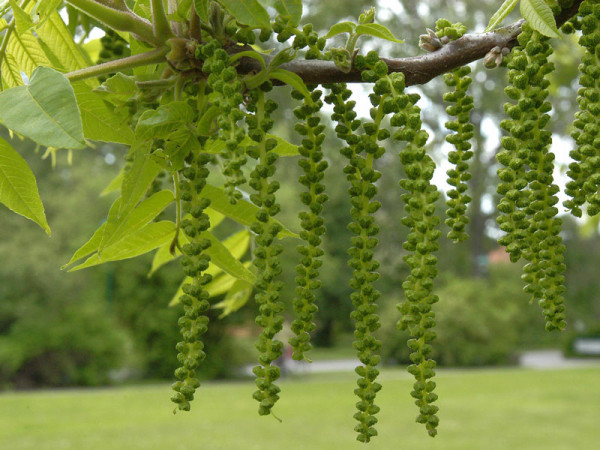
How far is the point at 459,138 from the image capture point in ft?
2.68

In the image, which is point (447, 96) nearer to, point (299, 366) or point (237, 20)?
point (237, 20)

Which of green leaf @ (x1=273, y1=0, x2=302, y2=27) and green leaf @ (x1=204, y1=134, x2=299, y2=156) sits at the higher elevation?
green leaf @ (x1=273, y1=0, x2=302, y2=27)

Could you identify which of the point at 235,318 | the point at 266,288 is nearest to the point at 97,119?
the point at 266,288

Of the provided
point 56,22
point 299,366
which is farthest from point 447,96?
point 299,366

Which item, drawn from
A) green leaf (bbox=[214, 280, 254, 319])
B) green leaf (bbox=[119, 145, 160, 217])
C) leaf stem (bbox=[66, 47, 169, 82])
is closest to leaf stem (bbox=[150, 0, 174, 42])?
leaf stem (bbox=[66, 47, 169, 82])

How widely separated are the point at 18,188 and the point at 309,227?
299 millimetres

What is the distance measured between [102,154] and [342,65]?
22.1m

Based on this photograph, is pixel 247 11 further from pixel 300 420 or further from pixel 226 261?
pixel 300 420

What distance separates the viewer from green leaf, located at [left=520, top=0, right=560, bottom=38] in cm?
69

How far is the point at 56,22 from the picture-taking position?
3.20 ft

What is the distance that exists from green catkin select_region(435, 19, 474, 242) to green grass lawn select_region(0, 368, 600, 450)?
7.72 meters

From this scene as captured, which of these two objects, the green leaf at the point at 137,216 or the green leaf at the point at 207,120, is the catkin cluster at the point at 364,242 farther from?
the green leaf at the point at 137,216

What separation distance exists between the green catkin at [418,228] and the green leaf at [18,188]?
361mm

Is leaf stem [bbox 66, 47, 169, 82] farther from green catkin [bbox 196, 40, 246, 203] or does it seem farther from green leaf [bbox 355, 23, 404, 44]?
green leaf [bbox 355, 23, 404, 44]
